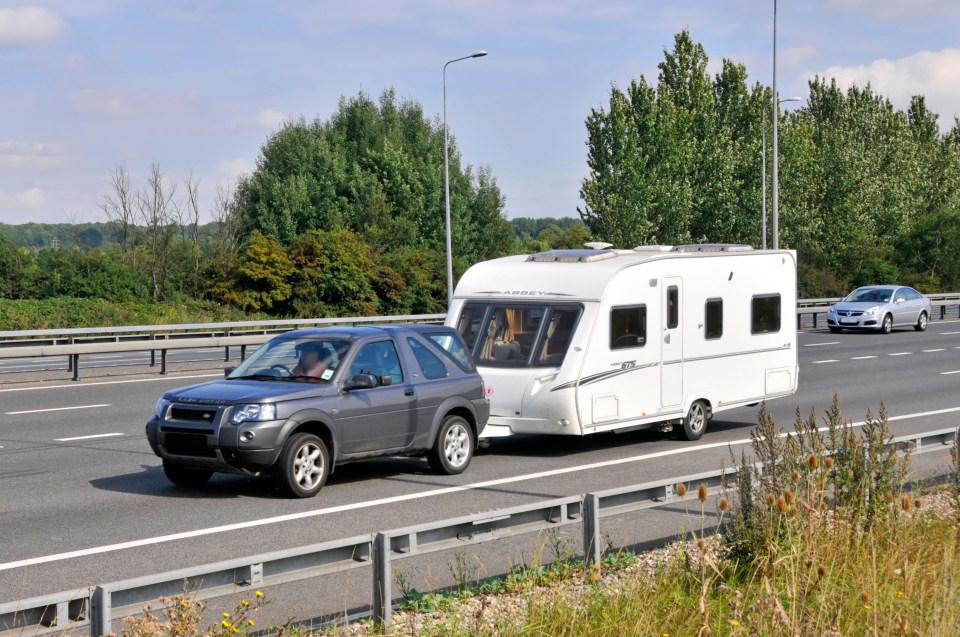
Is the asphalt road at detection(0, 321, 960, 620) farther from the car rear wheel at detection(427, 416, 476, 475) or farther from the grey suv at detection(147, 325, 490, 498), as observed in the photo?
the grey suv at detection(147, 325, 490, 498)

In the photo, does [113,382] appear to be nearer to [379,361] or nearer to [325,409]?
[379,361]

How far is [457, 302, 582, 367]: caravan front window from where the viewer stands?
1459 cm

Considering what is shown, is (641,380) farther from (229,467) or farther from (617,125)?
(617,125)

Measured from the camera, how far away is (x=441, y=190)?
2420 inches

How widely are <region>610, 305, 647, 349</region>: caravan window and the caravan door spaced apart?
1.30 ft

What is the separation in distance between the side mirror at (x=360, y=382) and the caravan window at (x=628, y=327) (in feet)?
11.8

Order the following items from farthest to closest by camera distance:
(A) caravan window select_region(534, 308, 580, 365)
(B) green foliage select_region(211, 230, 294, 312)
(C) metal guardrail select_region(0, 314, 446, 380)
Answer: (B) green foliage select_region(211, 230, 294, 312) → (C) metal guardrail select_region(0, 314, 446, 380) → (A) caravan window select_region(534, 308, 580, 365)

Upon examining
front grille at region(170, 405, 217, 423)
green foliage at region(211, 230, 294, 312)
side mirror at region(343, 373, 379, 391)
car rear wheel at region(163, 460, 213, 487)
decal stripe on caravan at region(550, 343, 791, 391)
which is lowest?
car rear wheel at region(163, 460, 213, 487)

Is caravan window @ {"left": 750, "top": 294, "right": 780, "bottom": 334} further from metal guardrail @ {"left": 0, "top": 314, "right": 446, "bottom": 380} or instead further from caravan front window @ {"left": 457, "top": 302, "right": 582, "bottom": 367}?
metal guardrail @ {"left": 0, "top": 314, "right": 446, "bottom": 380}

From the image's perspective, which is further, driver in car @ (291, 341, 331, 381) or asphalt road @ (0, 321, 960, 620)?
driver in car @ (291, 341, 331, 381)

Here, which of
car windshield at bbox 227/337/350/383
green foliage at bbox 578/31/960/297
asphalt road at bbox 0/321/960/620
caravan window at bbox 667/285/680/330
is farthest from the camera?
green foliage at bbox 578/31/960/297

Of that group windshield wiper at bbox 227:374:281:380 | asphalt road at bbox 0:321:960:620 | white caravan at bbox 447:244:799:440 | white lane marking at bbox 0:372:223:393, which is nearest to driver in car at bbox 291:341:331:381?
windshield wiper at bbox 227:374:281:380

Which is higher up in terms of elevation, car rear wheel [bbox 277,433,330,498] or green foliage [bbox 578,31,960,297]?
green foliage [bbox 578,31,960,297]

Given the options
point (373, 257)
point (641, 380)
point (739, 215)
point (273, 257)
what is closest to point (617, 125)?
point (739, 215)
